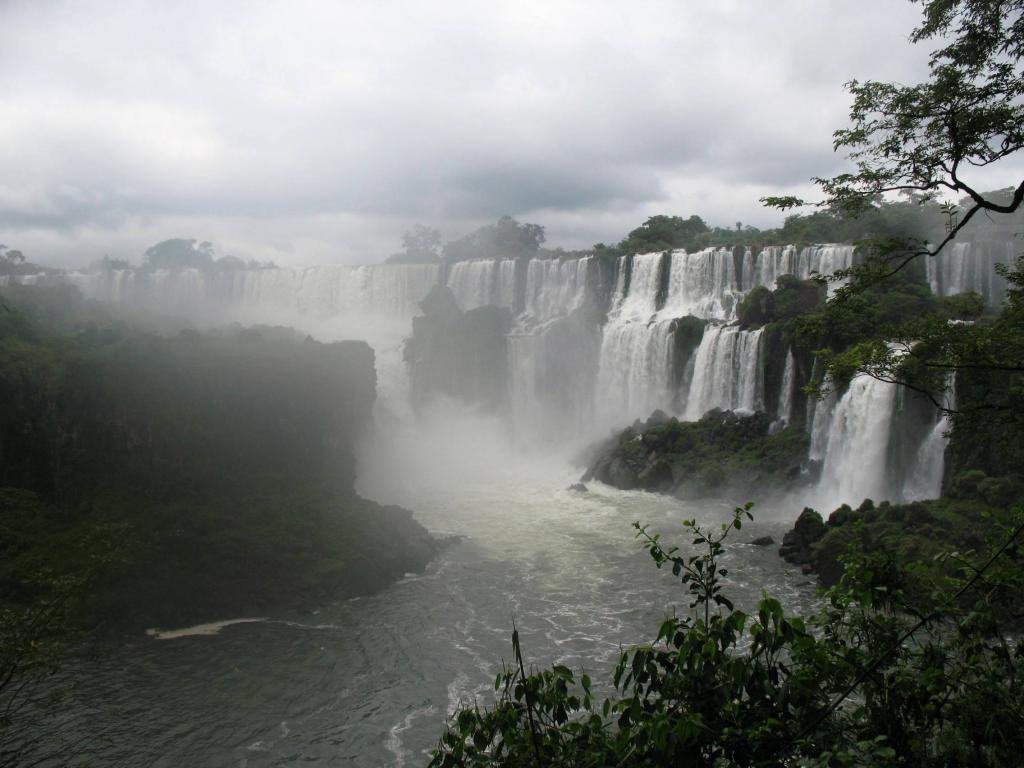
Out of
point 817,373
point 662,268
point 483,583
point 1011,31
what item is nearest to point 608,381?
point 662,268

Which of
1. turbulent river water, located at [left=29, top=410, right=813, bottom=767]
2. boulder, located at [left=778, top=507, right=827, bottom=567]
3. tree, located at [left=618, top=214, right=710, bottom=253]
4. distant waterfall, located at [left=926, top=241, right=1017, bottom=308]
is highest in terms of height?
tree, located at [left=618, top=214, right=710, bottom=253]

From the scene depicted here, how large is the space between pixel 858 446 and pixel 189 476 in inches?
1016

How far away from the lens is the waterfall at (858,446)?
26859 mm

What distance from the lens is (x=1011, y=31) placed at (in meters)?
8.41

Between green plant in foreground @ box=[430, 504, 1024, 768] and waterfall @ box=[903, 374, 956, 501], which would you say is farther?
waterfall @ box=[903, 374, 956, 501]

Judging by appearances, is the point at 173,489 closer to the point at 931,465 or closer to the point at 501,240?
the point at 931,465

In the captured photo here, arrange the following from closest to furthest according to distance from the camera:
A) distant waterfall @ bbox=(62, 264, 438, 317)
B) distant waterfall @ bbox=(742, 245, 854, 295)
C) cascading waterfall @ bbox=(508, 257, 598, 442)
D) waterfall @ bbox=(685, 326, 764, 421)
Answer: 1. waterfall @ bbox=(685, 326, 764, 421)
2. distant waterfall @ bbox=(742, 245, 854, 295)
3. cascading waterfall @ bbox=(508, 257, 598, 442)
4. distant waterfall @ bbox=(62, 264, 438, 317)

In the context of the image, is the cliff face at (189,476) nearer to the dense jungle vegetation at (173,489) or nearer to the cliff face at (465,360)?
the dense jungle vegetation at (173,489)

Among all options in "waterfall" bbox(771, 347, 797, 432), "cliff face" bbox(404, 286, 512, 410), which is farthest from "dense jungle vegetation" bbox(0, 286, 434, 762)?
"waterfall" bbox(771, 347, 797, 432)

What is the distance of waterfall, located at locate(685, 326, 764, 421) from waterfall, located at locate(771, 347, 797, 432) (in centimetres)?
114

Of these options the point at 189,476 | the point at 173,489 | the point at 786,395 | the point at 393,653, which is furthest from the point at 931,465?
the point at 173,489

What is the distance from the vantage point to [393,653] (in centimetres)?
1836

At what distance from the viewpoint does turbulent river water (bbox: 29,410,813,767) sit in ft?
47.6

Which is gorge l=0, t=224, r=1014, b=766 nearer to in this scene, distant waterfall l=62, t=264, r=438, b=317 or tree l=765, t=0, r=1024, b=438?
distant waterfall l=62, t=264, r=438, b=317
